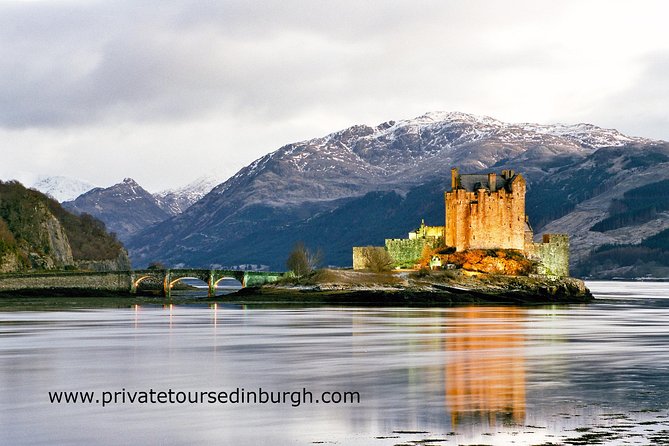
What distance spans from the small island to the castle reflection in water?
45.0 m

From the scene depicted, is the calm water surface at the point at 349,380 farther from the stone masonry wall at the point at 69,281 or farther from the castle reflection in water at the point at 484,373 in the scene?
the stone masonry wall at the point at 69,281

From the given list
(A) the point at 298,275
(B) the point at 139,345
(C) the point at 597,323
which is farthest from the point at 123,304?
(B) the point at 139,345

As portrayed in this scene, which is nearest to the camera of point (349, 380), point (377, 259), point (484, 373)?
point (349, 380)

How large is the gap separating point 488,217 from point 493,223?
1.00m

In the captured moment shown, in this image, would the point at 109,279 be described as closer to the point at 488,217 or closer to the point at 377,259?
the point at 377,259

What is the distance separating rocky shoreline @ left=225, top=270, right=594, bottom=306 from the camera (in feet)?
403

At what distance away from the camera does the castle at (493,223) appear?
138500mm

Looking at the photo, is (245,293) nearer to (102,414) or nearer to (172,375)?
(172,375)

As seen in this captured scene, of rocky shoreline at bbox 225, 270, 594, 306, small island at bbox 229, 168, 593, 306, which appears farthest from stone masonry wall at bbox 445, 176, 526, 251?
rocky shoreline at bbox 225, 270, 594, 306

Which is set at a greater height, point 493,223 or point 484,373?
point 493,223

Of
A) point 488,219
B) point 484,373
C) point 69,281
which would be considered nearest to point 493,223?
point 488,219

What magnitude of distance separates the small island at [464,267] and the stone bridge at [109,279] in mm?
11309

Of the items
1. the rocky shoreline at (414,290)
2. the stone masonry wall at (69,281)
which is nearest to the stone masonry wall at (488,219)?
the rocky shoreline at (414,290)

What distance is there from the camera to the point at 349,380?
4038 cm
